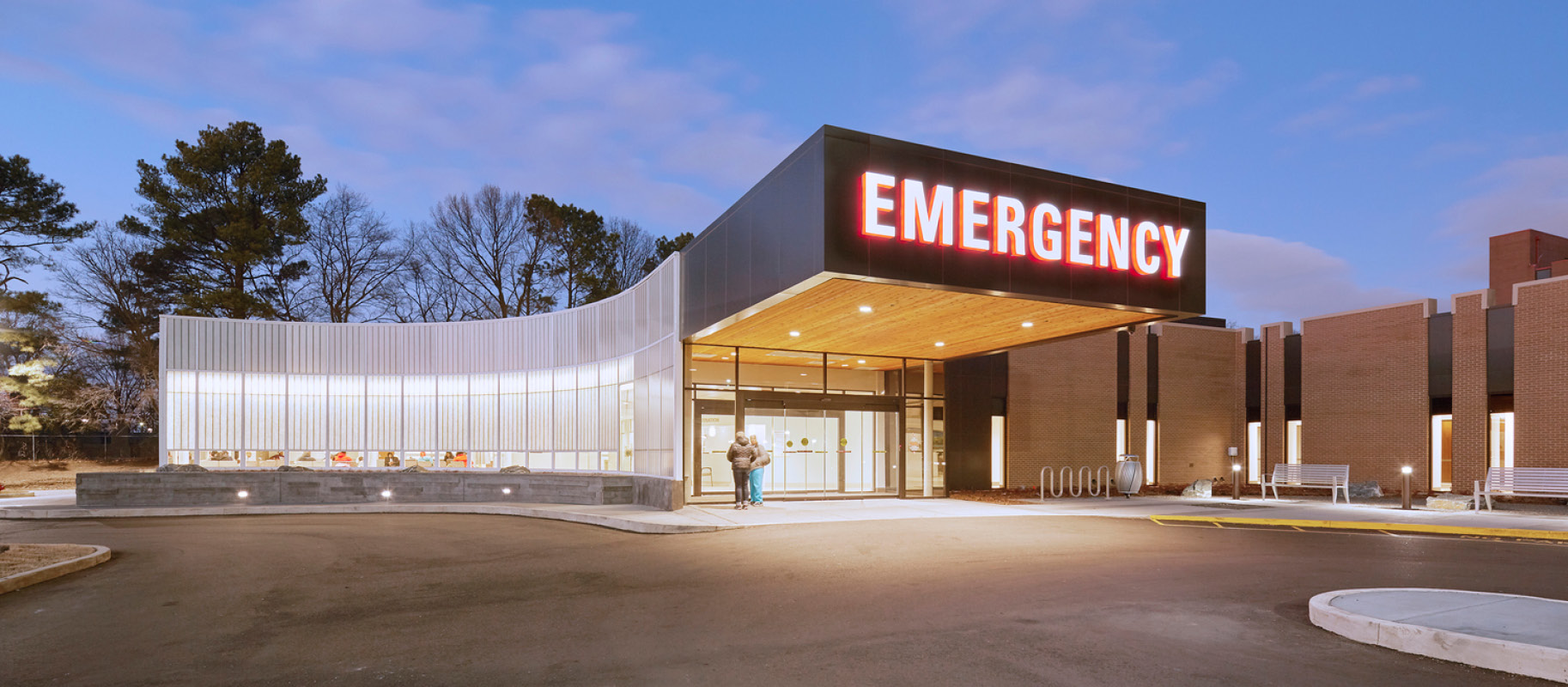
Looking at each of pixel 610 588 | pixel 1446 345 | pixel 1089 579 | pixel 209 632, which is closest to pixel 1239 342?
pixel 1446 345

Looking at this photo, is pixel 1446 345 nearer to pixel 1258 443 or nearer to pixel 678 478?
pixel 1258 443

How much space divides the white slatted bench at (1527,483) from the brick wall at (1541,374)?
14.3 ft

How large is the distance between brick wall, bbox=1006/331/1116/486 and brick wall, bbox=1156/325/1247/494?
7.11ft

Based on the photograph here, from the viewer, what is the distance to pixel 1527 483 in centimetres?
1916

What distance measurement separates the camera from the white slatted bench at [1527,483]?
60.5 feet

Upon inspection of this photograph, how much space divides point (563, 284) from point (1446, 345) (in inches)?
1392

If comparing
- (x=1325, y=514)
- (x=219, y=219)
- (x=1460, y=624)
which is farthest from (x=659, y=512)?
(x=219, y=219)

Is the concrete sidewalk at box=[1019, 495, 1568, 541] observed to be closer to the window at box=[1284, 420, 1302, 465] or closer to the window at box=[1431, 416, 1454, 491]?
the window at box=[1431, 416, 1454, 491]

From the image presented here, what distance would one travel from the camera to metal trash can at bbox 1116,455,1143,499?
24250 mm

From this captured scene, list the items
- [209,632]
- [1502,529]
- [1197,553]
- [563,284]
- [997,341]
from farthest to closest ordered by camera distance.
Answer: [563,284], [997,341], [1502,529], [1197,553], [209,632]

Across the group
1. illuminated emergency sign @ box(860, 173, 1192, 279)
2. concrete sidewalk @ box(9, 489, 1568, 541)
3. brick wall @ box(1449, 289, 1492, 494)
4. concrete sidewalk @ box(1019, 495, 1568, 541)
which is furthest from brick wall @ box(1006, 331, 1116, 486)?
illuminated emergency sign @ box(860, 173, 1192, 279)

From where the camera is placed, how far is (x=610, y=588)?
962 centimetres

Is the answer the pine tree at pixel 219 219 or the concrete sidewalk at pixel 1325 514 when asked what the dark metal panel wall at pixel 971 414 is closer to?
the concrete sidewalk at pixel 1325 514

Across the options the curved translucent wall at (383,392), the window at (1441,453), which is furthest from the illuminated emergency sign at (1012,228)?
the window at (1441,453)
